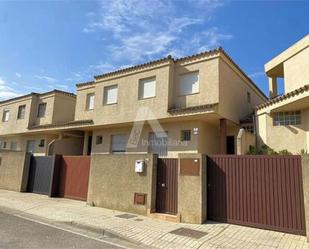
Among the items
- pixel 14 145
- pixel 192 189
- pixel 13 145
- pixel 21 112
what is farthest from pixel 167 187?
pixel 13 145

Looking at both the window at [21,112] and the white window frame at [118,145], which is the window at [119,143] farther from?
the window at [21,112]

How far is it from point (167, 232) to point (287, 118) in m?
9.55

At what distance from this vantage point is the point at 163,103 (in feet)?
50.4

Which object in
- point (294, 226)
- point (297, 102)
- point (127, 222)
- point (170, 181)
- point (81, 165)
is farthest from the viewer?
point (81, 165)

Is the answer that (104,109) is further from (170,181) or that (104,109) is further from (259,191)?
(259,191)

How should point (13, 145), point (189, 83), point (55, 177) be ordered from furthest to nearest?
1. point (13, 145)
2. point (189, 83)
3. point (55, 177)

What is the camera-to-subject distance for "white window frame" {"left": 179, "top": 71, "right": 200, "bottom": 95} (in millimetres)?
15172

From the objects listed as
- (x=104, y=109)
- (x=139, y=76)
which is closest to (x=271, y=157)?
(x=139, y=76)

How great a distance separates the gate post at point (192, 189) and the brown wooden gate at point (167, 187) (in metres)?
0.47

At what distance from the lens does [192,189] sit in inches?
358

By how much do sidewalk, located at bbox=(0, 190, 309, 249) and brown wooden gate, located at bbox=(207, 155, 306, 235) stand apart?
0.38 metres

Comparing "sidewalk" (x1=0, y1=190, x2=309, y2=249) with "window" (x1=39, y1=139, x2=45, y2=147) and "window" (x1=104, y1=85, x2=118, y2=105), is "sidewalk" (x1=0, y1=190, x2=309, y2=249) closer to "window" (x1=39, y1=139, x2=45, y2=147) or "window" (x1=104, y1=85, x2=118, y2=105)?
"window" (x1=104, y1=85, x2=118, y2=105)

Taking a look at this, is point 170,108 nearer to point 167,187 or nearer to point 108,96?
point 108,96

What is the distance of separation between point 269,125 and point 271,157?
654 cm
